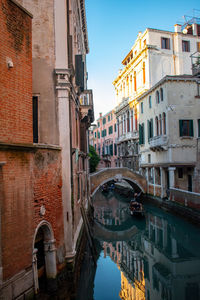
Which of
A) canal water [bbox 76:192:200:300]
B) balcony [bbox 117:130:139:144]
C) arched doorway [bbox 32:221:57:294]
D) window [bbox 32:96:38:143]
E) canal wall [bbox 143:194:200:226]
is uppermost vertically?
balcony [bbox 117:130:139:144]

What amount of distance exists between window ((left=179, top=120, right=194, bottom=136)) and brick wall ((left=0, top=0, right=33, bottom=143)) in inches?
533

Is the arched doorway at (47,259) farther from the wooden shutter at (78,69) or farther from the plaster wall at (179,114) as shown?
the plaster wall at (179,114)

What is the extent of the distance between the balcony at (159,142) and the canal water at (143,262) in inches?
182

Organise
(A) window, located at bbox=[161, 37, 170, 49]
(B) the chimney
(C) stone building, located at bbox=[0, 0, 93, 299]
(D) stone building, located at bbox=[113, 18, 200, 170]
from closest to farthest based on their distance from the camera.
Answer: (C) stone building, located at bbox=[0, 0, 93, 299]
(D) stone building, located at bbox=[113, 18, 200, 170]
(A) window, located at bbox=[161, 37, 170, 49]
(B) the chimney

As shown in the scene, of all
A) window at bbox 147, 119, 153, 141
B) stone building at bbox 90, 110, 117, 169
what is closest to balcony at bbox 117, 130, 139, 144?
stone building at bbox 90, 110, 117, 169

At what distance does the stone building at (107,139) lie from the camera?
117 ft

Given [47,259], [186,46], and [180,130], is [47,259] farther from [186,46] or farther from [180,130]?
[186,46]

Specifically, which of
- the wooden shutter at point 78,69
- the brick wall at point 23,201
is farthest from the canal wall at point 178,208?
the brick wall at point 23,201

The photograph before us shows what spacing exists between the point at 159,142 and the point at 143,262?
31.7ft

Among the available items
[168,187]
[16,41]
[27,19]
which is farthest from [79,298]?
[168,187]

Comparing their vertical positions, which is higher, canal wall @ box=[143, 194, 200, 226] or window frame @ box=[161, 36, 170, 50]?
window frame @ box=[161, 36, 170, 50]

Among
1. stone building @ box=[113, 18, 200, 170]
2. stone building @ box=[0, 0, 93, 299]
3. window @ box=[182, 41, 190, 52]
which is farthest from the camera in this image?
window @ box=[182, 41, 190, 52]

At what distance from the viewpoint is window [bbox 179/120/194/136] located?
56.4 ft

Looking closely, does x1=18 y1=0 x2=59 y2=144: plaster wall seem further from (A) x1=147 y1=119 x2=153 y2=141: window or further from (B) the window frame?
(B) the window frame
